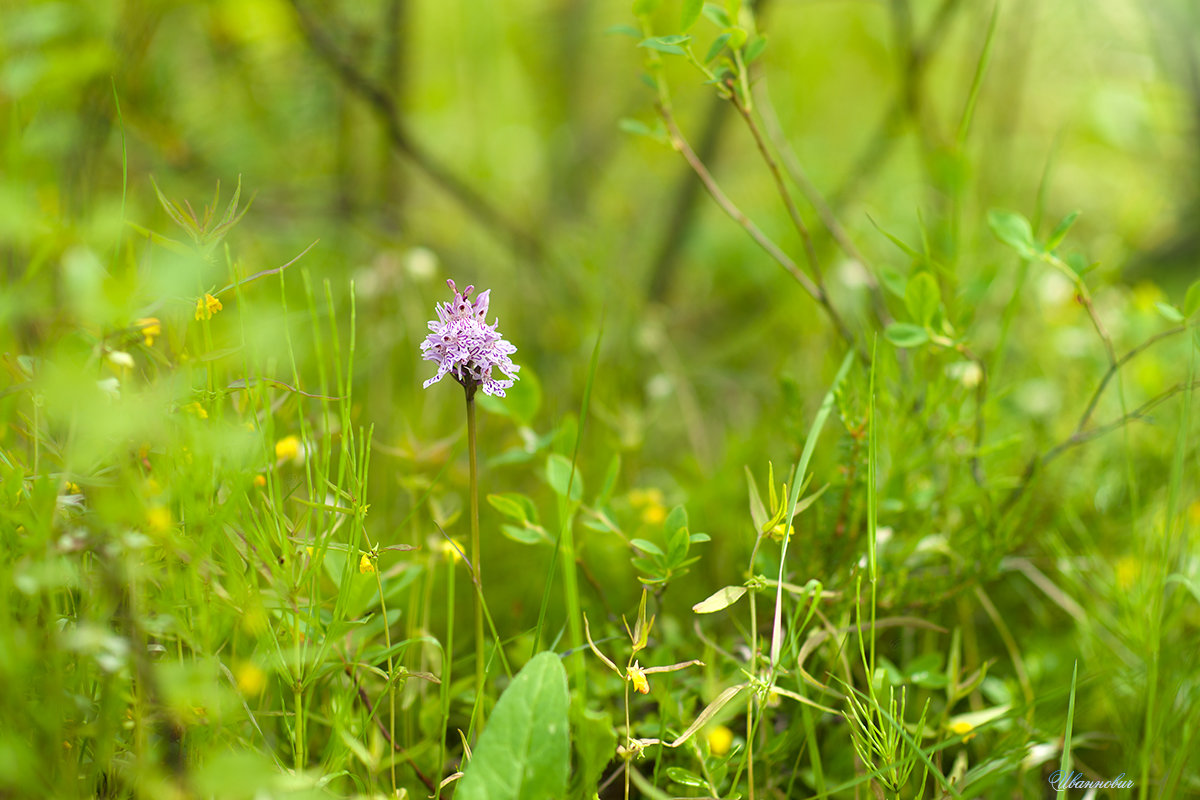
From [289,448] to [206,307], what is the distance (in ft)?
0.76

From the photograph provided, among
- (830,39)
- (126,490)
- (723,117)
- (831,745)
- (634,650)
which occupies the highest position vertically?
(830,39)

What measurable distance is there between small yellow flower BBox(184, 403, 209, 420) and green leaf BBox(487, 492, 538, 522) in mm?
264

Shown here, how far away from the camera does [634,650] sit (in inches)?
24.5

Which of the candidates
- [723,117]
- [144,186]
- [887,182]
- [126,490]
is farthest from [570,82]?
[126,490]

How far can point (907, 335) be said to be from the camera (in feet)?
2.71

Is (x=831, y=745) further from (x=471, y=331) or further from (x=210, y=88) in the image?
(x=210, y=88)

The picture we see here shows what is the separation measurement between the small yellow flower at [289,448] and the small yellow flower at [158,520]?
7.6 inches

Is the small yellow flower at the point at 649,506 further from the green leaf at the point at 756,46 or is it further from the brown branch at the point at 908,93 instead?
the brown branch at the point at 908,93

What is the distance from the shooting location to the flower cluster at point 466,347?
2.07ft

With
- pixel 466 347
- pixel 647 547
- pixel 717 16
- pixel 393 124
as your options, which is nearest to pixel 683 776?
pixel 647 547

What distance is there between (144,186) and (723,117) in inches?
52.0

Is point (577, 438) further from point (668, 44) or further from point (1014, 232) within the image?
point (1014, 232)

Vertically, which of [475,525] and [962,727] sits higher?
[475,525]

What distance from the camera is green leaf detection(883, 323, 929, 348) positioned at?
810 mm
